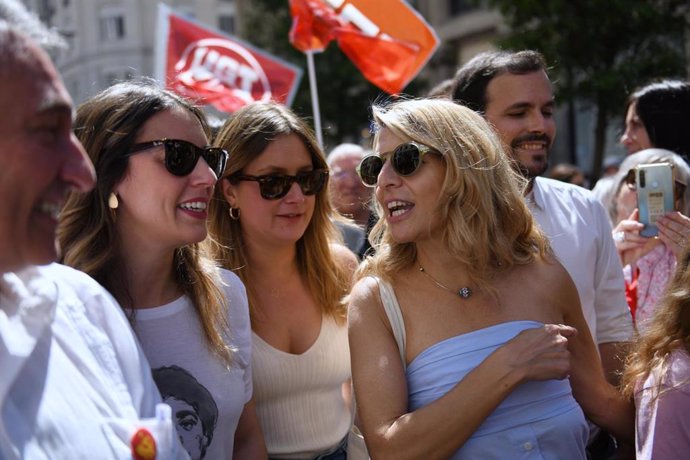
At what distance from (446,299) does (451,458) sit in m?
0.45

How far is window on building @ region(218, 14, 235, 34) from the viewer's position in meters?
49.8

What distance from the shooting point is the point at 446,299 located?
240 cm

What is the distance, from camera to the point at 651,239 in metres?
3.39

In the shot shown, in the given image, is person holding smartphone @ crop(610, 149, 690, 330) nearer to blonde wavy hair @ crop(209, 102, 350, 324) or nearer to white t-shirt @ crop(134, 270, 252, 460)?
blonde wavy hair @ crop(209, 102, 350, 324)

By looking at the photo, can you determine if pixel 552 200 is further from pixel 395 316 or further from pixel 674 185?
pixel 395 316

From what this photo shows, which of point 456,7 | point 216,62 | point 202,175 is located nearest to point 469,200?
point 202,175

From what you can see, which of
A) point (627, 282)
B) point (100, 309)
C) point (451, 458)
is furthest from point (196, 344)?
point (627, 282)

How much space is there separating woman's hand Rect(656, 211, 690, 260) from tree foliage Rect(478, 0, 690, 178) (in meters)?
7.34

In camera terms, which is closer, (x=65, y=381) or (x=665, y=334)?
(x=65, y=381)

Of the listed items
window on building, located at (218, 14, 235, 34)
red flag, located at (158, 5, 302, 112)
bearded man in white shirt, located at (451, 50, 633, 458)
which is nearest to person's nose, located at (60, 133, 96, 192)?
bearded man in white shirt, located at (451, 50, 633, 458)

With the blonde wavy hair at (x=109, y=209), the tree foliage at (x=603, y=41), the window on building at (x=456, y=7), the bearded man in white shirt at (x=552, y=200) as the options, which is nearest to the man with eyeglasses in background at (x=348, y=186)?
the bearded man in white shirt at (x=552, y=200)

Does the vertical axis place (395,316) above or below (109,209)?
below

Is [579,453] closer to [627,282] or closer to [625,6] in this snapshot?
[627,282]

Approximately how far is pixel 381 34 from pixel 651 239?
3.02 m
